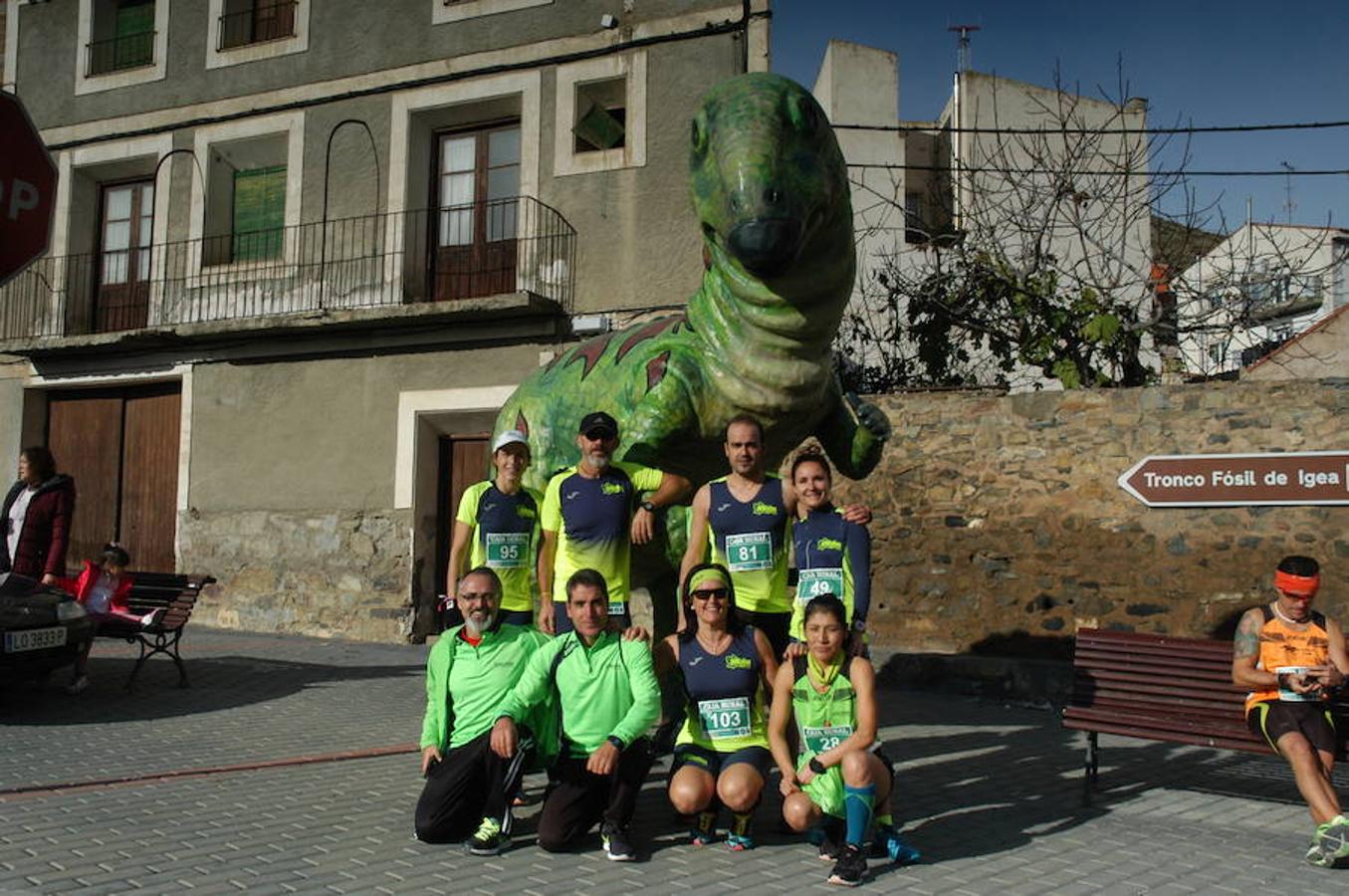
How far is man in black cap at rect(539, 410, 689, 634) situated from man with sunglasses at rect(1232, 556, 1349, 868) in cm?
246

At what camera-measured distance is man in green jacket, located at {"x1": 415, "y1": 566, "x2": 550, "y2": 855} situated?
4285 millimetres

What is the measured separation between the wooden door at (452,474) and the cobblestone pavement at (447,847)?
16.7 feet

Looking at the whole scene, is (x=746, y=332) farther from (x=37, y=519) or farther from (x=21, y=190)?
(x=37, y=519)

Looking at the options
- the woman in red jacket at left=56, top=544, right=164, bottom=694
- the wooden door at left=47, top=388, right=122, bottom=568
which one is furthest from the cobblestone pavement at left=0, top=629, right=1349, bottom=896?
the wooden door at left=47, top=388, right=122, bottom=568

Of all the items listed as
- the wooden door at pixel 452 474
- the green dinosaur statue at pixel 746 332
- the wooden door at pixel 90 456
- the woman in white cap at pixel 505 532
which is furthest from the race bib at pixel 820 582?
the wooden door at pixel 90 456

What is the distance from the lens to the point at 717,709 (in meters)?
4.52

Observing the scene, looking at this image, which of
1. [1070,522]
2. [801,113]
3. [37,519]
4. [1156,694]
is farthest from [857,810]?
[37,519]

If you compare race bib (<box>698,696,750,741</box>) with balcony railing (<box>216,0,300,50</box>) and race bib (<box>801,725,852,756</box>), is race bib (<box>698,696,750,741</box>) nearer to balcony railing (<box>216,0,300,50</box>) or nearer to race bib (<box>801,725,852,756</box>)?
race bib (<box>801,725,852,756</box>)

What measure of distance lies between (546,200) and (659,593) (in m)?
7.54

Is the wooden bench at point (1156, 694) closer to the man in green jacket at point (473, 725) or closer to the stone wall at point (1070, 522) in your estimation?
the man in green jacket at point (473, 725)

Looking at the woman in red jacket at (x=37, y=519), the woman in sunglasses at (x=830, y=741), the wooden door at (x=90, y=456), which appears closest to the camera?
the woman in sunglasses at (x=830, y=741)

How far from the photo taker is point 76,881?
368cm

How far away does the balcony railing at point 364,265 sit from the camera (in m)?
12.4

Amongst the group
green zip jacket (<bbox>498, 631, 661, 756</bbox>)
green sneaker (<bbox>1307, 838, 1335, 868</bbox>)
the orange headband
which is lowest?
green sneaker (<bbox>1307, 838, 1335, 868</bbox>)
